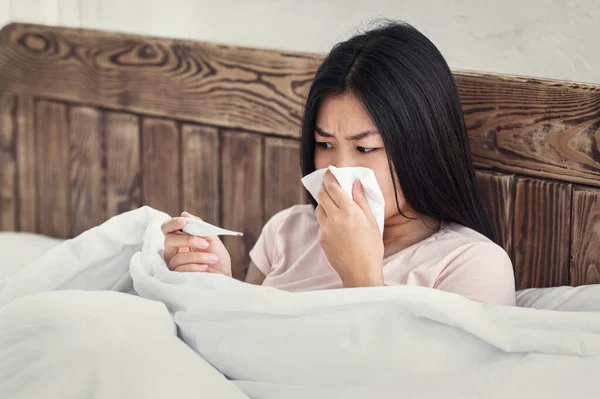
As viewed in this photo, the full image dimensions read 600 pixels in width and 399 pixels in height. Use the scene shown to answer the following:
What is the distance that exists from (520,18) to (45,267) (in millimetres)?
865

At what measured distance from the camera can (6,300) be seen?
1.29m

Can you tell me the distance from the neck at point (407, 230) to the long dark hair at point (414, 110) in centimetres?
3

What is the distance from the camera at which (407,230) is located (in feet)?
4.56

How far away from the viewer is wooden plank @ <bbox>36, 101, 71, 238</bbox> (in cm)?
204

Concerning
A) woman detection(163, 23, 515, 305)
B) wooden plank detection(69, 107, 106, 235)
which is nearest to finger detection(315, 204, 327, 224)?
woman detection(163, 23, 515, 305)

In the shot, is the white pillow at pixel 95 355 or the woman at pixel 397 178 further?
the woman at pixel 397 178

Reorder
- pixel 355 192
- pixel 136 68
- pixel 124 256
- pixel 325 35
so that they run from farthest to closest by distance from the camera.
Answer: pixel 136 68
pixel 325 35
pixel 124 256
pixel 355 192

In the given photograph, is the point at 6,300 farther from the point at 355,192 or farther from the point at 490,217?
the point at 490,217

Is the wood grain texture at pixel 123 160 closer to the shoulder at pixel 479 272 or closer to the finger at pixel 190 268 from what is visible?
the finger at pixel 190 268

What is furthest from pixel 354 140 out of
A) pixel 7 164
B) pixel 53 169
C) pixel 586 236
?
pixel 7 164

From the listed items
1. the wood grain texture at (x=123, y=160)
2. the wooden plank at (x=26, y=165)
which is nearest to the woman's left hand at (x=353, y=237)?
the wood grain texture at (x=123, y=160)

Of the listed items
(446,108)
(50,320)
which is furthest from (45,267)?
(446,108)

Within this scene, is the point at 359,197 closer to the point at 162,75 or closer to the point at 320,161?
the point at 320,161

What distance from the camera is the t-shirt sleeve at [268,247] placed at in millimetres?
1548
